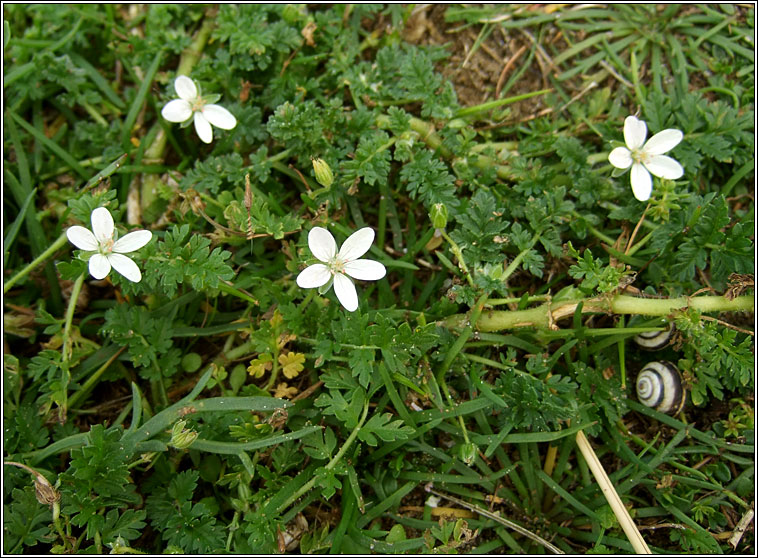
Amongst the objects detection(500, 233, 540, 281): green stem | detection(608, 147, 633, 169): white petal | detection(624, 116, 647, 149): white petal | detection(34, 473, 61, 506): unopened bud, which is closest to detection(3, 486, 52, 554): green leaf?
detection(34, 473, 61, 506): unopened bud

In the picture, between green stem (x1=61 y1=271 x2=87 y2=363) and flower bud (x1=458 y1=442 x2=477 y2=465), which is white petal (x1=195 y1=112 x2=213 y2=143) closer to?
green stem (x1=61 y1=271 x2=87 y2=363)

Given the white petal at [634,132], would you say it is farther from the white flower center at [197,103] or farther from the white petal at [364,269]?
the white flower center at [197,103]

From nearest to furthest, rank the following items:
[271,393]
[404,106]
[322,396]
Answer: [322,396]
[271,393]
[404,106]

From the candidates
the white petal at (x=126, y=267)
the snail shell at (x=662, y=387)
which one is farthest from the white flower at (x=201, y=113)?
the snail shell at (x=662, y=387)

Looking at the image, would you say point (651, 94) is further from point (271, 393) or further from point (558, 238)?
point (271, 393)

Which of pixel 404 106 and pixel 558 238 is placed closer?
pixel 558 238

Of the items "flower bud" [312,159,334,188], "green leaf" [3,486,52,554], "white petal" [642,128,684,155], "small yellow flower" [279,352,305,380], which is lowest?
"green leaf" [3,486,52,554]

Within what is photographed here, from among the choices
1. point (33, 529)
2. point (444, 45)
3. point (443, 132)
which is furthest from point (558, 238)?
point (33, 529)
